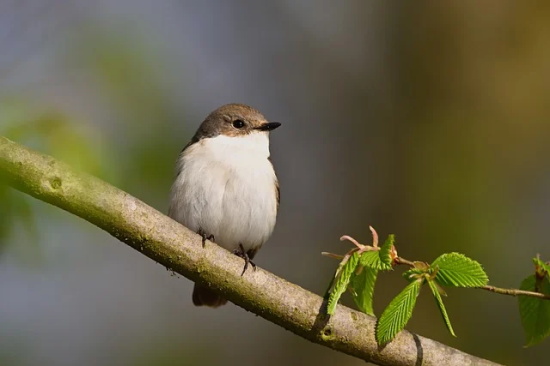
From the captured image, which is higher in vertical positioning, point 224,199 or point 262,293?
point 224,199

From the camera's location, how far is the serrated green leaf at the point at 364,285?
3.34 metres

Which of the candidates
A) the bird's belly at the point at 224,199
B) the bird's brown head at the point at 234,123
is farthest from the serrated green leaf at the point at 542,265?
the bird's brown head at the point at 234,123

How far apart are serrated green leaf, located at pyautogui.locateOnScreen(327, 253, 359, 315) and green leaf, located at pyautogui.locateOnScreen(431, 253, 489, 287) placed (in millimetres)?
308

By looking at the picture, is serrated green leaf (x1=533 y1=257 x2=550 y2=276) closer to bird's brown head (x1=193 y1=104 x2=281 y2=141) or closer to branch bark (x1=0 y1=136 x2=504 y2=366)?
branch bark (x1=0 y1=136 x2=504 y2=366)

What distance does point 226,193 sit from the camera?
5.30 meters

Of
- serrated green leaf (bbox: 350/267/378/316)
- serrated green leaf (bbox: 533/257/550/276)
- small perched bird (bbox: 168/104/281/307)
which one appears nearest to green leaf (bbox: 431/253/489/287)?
serrated green leaf (bbox: 533/257/550/276)

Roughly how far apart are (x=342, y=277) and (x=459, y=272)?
459 millimetres

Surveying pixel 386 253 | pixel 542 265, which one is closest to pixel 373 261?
pixel 386 253

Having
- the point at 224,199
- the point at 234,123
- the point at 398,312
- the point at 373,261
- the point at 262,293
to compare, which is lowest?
the point at 262,293

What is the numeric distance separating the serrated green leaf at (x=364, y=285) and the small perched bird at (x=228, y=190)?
5.80 feet

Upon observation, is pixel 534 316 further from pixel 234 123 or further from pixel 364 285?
pixel 234 123

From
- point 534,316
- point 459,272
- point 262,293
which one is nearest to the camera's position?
point 459,272

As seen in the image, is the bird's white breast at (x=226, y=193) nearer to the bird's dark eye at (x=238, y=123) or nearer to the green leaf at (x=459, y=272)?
the bird's dark eye at (x=238, y=123)

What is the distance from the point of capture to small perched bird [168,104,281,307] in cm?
527
